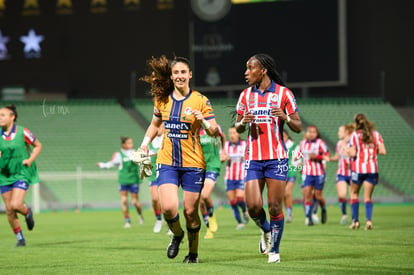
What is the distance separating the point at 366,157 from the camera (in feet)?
52.2

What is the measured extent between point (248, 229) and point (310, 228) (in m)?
1.30

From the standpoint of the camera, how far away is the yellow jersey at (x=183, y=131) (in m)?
9.40

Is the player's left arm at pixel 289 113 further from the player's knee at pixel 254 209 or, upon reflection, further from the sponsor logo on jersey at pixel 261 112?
the player's knee at pixel 254 209

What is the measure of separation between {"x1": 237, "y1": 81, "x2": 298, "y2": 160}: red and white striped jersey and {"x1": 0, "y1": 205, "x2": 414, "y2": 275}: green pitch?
1326 millimetres

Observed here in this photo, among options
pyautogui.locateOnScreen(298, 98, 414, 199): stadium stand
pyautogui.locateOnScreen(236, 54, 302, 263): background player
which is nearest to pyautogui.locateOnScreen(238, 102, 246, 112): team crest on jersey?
pyautogui.locateOnScreen(236, 54, 302, 263): background player

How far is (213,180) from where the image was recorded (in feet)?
47.0

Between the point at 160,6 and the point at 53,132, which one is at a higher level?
the point at 160,6

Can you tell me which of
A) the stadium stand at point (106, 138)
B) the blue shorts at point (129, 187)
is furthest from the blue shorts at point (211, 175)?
the stadium stand at point (106, 138)

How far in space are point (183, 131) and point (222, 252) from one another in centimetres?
271

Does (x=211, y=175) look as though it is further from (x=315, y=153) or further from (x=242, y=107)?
(x=315, y=153)

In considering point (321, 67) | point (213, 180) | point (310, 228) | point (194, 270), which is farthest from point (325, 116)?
point (194, 270)

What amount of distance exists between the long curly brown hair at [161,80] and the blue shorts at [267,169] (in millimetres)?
1307

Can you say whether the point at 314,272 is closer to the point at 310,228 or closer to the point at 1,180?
the point at 1,180

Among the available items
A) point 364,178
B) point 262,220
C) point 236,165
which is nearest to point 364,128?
point 364,178
